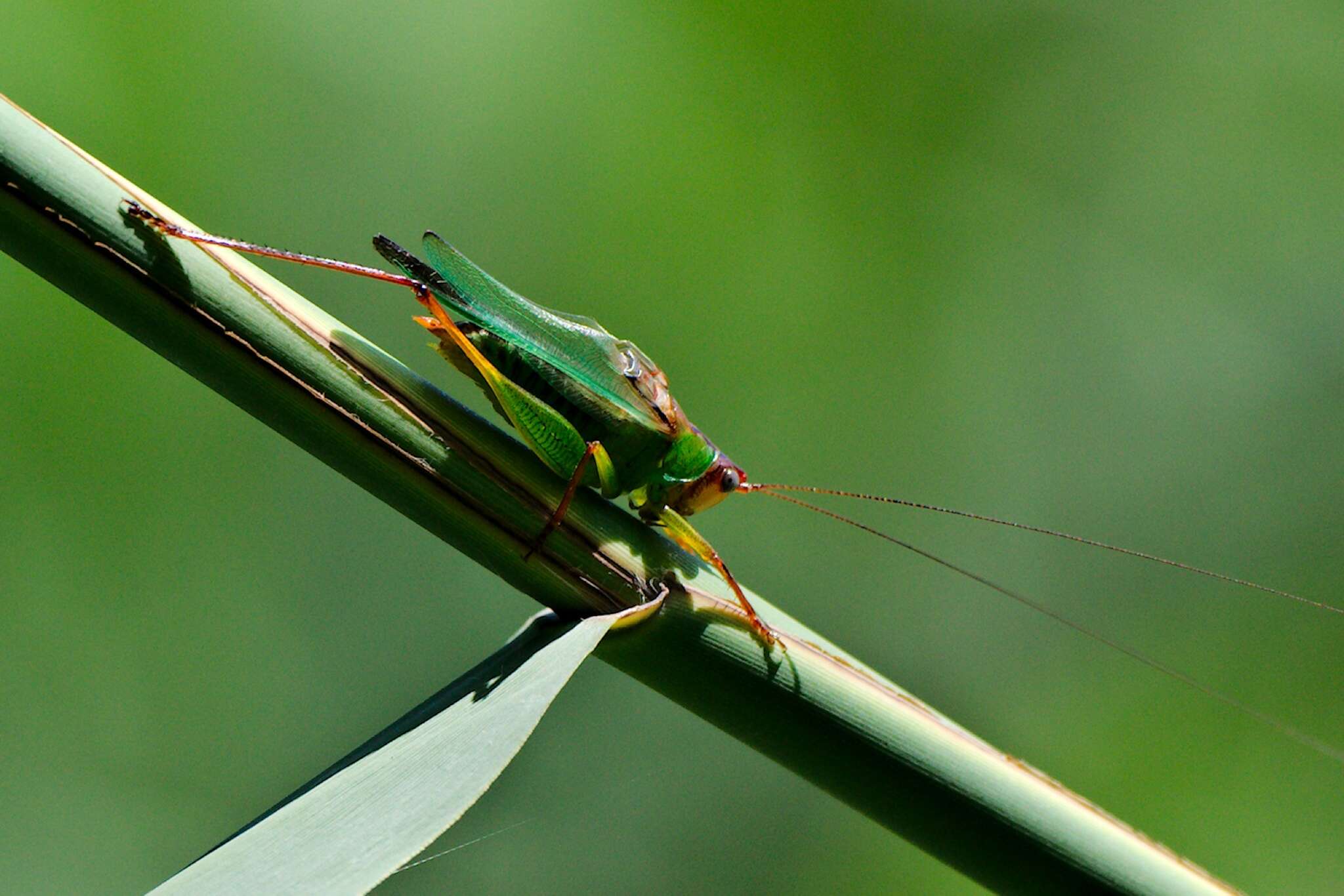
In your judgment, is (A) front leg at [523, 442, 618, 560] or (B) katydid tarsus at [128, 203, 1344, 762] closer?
(A) front leg at [523, 442, 618, 560]

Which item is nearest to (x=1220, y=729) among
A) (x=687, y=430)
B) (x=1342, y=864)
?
(x=1342, y=864)

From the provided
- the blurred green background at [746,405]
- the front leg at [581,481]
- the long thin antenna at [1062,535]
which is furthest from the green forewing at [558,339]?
the blurred green background at [746,405]

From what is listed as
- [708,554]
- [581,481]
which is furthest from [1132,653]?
[581,481]

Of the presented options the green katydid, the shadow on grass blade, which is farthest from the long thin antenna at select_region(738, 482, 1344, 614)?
the shadow on grass blade

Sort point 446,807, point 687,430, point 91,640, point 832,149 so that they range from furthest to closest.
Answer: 1. point 832,149
2. point 91,640
3. point 687,430
4. point 446,807

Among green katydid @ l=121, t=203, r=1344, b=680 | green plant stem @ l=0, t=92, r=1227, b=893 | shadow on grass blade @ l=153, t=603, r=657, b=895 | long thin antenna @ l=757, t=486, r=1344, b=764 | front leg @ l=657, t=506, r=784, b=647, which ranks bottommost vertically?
shadow on grass blade @ l=153, t=603, r=657, b=895

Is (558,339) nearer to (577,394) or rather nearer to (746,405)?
(577,394)

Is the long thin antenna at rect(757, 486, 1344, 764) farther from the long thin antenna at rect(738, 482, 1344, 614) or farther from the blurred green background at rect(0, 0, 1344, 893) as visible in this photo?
the blurred green background at rect(0, 0, 1344, 893)

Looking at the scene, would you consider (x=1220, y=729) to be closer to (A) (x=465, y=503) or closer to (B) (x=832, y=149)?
(B) (x=832, y=149)
